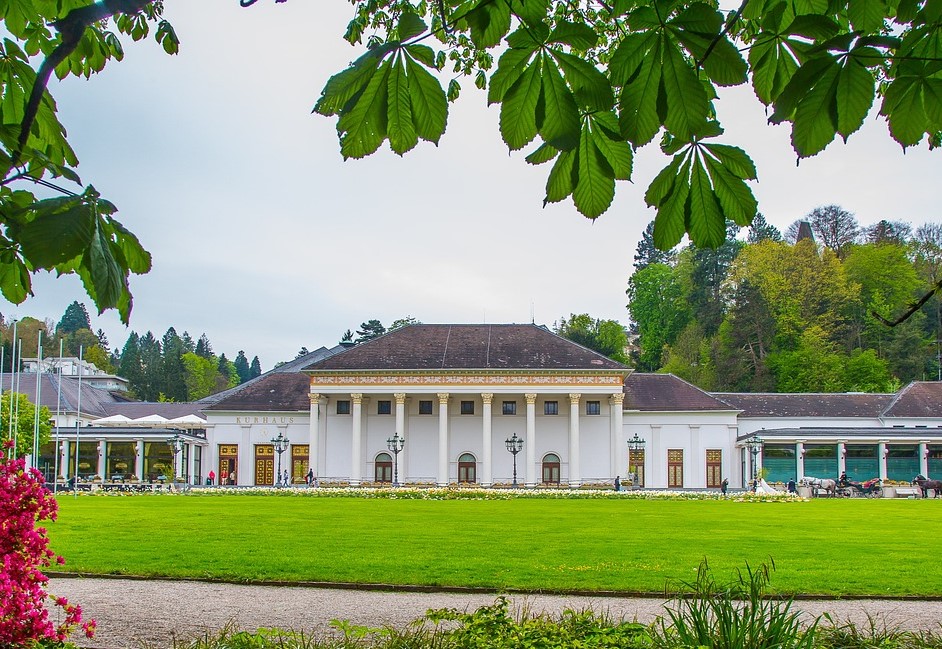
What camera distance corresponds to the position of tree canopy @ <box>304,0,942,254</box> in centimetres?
184

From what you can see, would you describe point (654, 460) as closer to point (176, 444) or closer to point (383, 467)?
point (383, 467)

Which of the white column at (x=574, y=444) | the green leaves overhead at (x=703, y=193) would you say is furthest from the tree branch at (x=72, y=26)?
the white column at (x=574, y=444)

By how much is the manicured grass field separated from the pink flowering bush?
18.4 feet

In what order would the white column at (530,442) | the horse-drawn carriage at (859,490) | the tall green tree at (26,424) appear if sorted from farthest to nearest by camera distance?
the white column at (530,442)
the tall green tree at (26,424)
the horse-drawn carriage at (859,490)

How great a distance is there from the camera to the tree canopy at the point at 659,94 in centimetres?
184

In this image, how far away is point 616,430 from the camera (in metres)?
59.1

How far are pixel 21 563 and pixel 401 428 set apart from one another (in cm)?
5332

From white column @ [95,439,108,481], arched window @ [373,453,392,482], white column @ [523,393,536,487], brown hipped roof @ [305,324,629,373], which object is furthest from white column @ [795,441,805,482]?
Answer: white column @ [95,439,108,481]

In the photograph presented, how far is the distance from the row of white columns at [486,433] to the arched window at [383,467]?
4.20 feet

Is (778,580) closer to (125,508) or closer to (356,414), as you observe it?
(125,508)

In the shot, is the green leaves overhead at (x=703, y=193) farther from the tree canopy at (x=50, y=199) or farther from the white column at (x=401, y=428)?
the white column at (x=401, y=428)

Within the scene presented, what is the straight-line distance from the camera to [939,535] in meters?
19.0

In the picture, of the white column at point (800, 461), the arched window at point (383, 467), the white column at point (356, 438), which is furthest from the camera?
the arched window at point (383, 467)

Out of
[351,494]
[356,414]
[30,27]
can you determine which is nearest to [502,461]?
[356,414]
